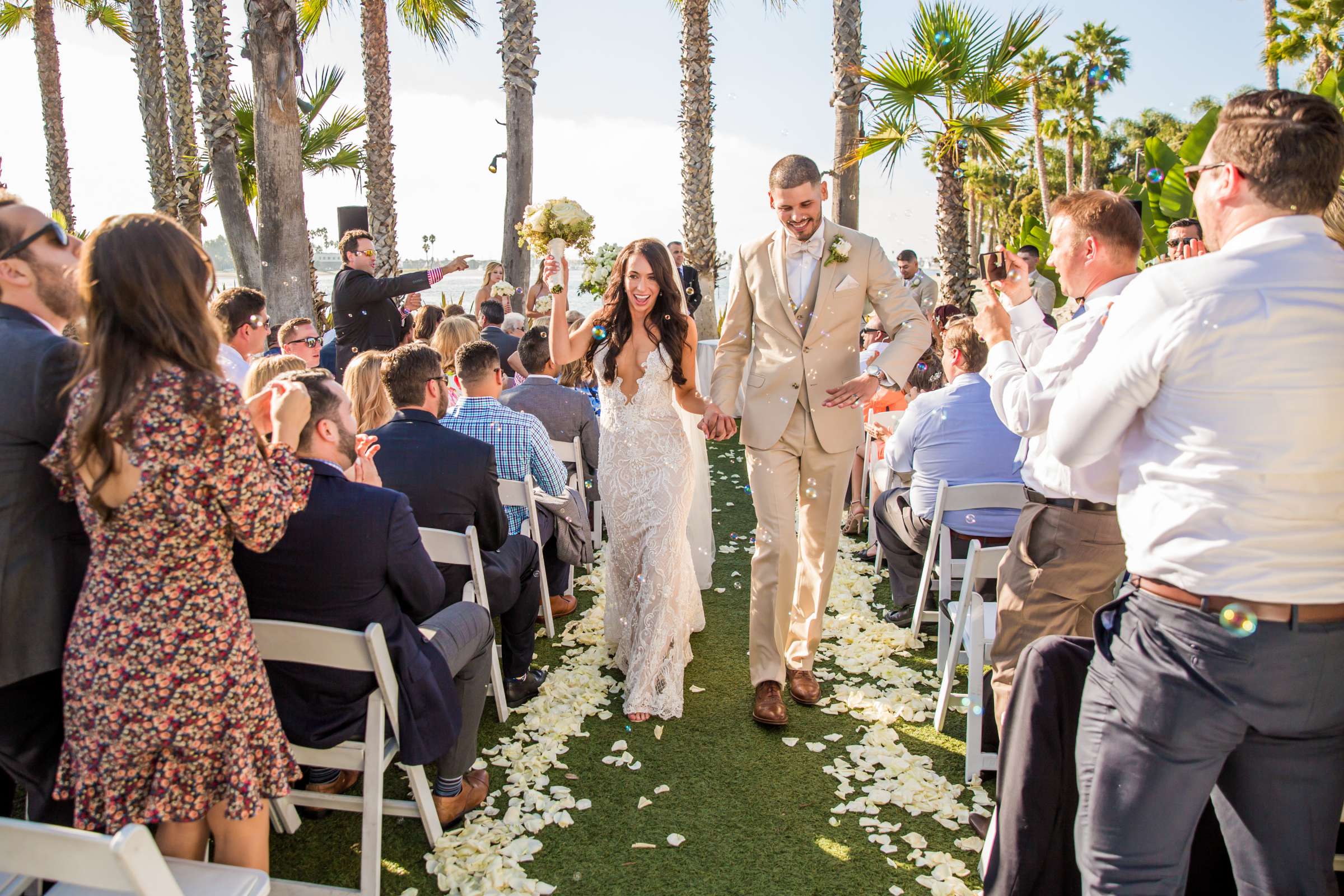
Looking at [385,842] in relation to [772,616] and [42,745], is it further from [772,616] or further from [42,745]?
[772,616]

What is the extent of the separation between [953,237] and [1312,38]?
1383 cm

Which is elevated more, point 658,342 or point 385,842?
point 658,342

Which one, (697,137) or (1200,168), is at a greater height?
(697,137)

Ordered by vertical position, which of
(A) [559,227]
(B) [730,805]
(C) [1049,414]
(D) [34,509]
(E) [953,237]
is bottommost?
(B) [730,805]

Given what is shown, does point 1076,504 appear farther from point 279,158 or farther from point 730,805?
point 279,158

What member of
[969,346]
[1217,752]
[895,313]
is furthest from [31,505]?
[969,346]

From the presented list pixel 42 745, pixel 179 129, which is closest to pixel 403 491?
pixel 42 745

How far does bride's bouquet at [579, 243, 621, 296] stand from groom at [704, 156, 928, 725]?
34.8 inches

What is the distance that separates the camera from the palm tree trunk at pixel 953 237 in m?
11.9

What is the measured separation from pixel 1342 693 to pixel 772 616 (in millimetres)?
2641

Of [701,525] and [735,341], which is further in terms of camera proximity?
[701,525]

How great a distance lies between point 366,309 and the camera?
757 centimetres

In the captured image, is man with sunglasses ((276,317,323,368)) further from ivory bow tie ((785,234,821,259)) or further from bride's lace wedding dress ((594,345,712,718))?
ivory bow tie ((785,234,821,259))

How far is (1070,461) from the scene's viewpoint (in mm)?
1988
